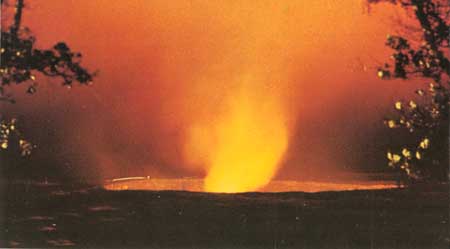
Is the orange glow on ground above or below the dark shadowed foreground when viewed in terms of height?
above

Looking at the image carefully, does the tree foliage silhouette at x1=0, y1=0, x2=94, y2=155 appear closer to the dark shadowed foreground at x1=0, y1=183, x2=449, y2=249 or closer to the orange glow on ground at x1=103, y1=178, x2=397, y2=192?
the dark shadowed foreground at x1=0, y1=183, x2=449, y2=249


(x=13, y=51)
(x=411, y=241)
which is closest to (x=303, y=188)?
(x=411, y=241)

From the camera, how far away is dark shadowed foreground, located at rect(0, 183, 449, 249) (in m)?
14.5

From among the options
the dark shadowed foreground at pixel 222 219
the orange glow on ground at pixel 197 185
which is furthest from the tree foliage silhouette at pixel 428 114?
the orange glow on ground at pixel 197 185

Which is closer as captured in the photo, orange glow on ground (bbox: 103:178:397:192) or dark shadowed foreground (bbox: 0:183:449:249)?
dark shadowed foreground (bbox: 0:183:449:249)

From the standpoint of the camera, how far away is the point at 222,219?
639 inches

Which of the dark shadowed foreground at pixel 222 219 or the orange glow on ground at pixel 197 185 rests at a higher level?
the orange glow on ground at pixel 197 185

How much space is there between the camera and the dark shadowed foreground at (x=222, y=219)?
14492 mm

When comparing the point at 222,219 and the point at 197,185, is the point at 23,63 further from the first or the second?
the point at 197,185

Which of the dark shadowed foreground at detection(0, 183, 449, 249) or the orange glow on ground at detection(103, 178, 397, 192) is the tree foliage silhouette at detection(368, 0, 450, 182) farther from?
the orange glow on ground at detection(103, 178, 397, 192)

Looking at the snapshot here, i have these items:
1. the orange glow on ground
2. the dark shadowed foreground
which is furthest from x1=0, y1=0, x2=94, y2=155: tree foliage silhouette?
the orange glow on ground

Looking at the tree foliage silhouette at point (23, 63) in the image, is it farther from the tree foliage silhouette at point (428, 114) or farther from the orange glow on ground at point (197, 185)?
the orange glow on ground at point (197, 185)

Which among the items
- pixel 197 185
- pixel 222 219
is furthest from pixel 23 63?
pixel 197 185

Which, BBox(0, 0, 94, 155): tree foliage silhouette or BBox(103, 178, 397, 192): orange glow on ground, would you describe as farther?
BBox(103, 178, 397, 192): orange glow on ground
